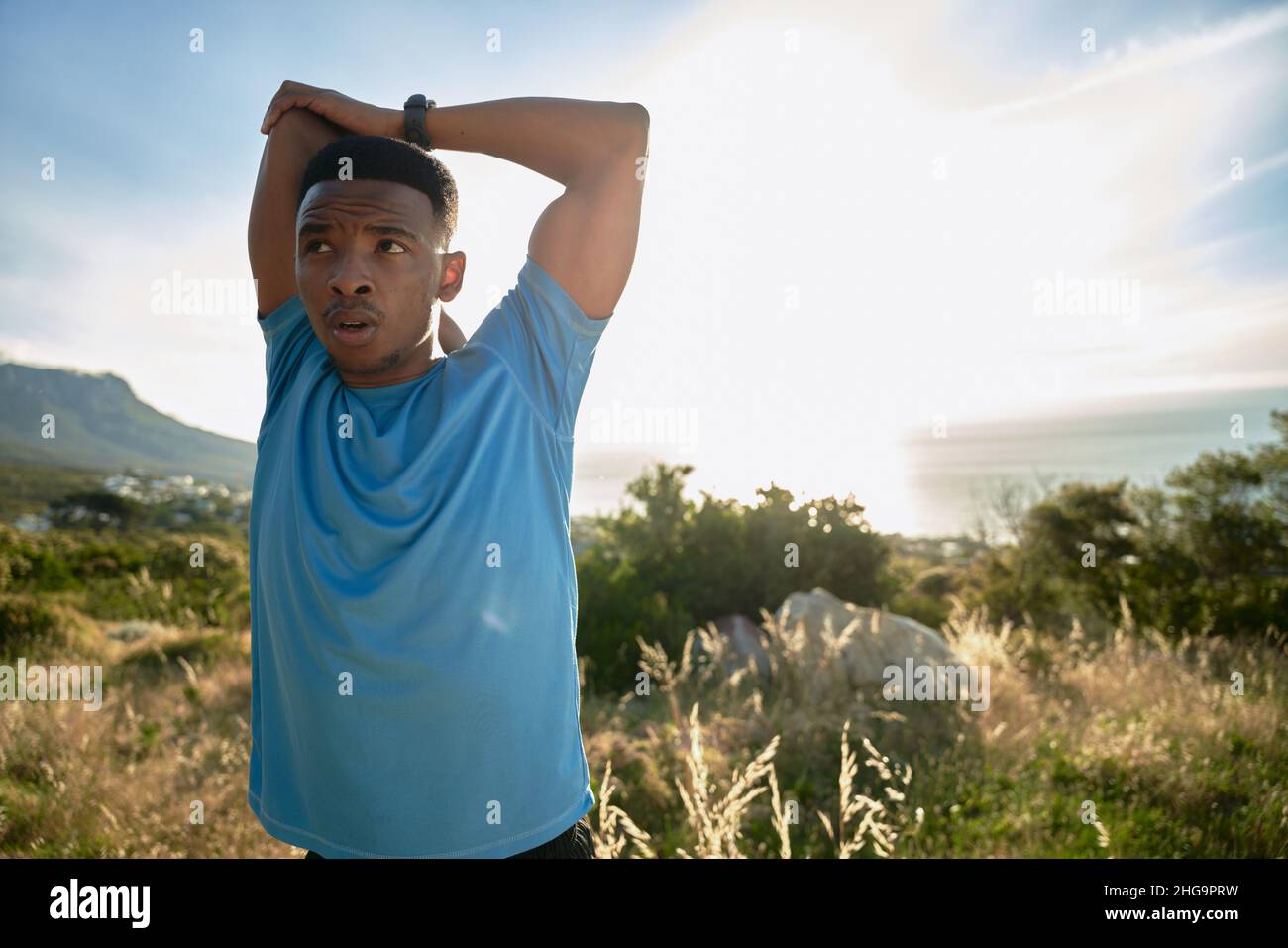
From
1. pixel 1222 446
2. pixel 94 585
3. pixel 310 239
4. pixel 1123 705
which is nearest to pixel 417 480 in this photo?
pixel 310 239

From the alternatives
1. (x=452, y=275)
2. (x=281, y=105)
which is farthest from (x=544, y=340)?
(x=281, y=105)

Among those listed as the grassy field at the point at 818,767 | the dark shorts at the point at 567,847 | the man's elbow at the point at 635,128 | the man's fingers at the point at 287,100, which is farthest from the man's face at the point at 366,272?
the grassy field at the point at 818,767

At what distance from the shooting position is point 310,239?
154 cm

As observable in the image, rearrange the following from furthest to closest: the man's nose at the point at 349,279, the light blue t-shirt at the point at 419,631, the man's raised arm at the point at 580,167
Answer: the man's raised arm at the point at 580,167, the man's nose at the point at 349,279, the light blue t-shirt at the point at 419,631

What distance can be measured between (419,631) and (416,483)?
0.28 metres

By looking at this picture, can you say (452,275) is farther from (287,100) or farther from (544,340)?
(287,100)

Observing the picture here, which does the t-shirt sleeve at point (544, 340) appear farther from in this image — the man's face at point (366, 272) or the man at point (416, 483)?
the man's face at point (366, 272)

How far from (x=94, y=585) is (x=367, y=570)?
1353cm

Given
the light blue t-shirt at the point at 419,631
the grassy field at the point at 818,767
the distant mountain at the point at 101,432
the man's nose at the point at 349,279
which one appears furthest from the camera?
the distant mountain at the point at 101,432

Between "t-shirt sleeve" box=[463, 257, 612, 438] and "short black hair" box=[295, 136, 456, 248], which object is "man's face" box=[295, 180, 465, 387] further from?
"t-shirt sleeve" box=[463, 257, 612, 438]

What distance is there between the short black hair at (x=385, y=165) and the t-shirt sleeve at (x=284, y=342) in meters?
0.26

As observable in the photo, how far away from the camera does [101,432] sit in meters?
83.3

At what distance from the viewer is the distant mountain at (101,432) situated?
228ft
